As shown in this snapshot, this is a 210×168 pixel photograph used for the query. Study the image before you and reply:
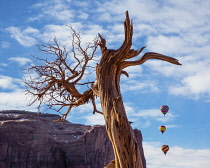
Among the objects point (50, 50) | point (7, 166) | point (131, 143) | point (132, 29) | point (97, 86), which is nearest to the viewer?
point (131, 143)

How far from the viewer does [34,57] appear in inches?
402

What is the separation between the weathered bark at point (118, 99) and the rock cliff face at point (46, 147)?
54806 millimetres

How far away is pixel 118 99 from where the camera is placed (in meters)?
7.39

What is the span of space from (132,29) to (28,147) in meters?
56.7

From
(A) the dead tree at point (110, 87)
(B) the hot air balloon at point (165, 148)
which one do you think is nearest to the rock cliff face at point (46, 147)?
(B) the hot air balloon at point (165, 148)

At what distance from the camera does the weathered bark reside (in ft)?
23.8

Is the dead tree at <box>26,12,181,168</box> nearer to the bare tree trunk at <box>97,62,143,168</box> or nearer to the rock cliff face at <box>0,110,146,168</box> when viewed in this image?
the bare tree trunk at <box>97,62,143,168</box>

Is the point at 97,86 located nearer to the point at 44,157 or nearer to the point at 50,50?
the point at 50,50

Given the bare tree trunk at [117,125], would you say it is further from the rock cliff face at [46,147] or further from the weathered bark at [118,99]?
the rock cliff face at [46,147]

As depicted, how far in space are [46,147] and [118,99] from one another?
189 ft

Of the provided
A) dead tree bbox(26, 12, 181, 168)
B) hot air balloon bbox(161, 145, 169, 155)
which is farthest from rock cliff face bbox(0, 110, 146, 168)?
dead tree bbox(26, 12, 181, 168)

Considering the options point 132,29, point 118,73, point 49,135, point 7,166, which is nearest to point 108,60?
point 118,73

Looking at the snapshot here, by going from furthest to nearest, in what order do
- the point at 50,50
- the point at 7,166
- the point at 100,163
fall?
the point at 100,163
the point at 7,166
the point at 50,50

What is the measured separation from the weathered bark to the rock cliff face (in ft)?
180
